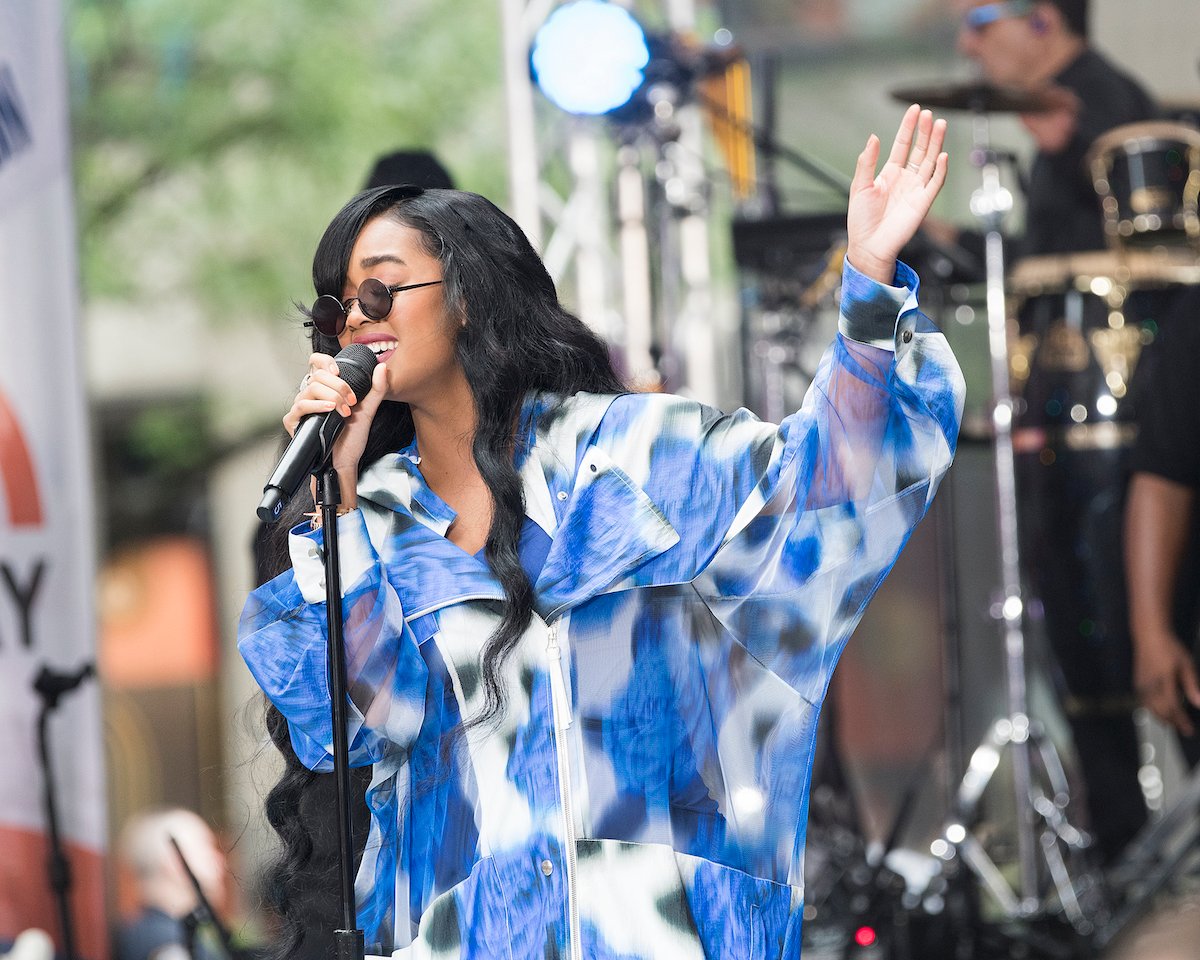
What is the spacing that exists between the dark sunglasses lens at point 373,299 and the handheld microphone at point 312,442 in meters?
0.04

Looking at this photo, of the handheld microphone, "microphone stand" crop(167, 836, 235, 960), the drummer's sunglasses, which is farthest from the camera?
the drummer's sunglasses

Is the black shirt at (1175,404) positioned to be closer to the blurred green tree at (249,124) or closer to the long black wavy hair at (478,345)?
the long black wavy hair at (478,345)

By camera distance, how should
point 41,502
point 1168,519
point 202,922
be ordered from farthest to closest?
point 1168,519
point 41,502
point 202,922

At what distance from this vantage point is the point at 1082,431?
4539 mm

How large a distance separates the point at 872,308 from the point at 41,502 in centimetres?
252

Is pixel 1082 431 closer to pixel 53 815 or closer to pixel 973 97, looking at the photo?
pixel 973 97

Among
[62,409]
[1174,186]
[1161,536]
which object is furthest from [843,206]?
[62,409]

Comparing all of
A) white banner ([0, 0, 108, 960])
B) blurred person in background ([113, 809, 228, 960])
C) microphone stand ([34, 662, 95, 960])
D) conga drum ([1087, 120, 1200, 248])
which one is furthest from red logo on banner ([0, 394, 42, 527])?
conga drum ([1087, 120, 1200, 248])

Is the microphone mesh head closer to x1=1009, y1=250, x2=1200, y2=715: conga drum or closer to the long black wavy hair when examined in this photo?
the long black wavy hair

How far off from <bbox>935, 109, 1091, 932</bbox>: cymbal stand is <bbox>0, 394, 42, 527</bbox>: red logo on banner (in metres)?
2.50

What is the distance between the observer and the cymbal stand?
13.8 feet

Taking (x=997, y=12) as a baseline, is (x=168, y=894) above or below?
below

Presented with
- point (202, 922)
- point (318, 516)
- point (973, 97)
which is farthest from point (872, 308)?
point (973, 97)

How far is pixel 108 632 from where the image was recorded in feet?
29.1
